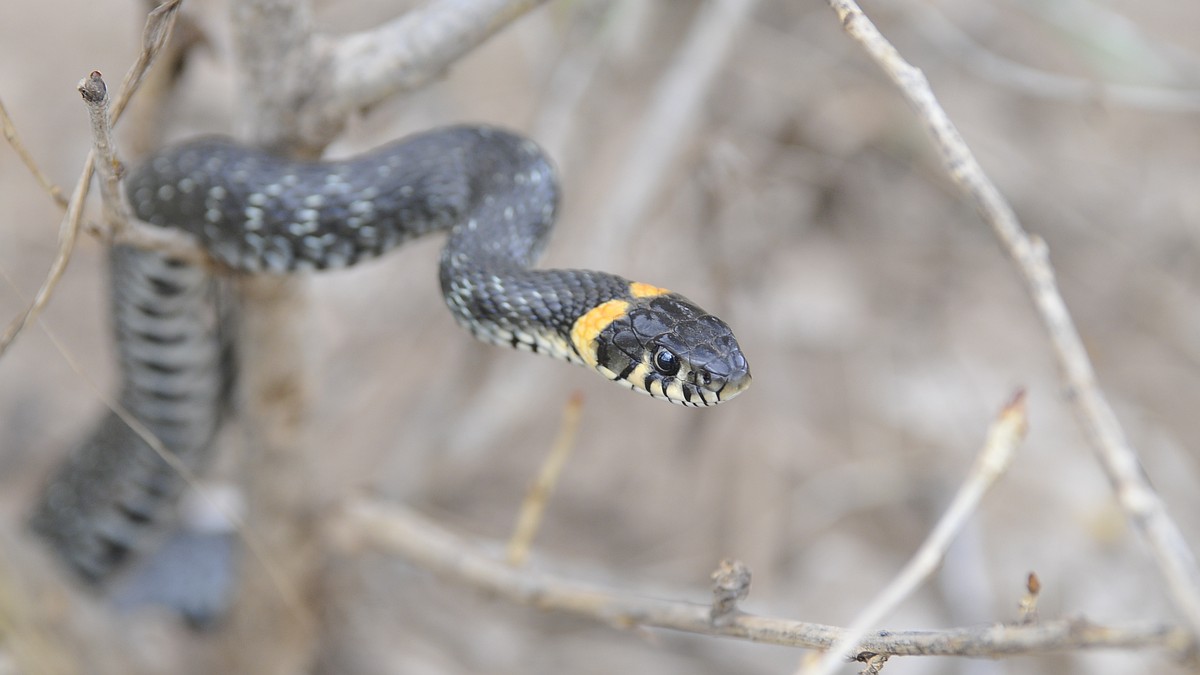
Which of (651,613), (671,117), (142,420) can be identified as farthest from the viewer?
(671,117)

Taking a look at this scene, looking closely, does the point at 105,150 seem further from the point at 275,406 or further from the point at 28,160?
the point at 275,406

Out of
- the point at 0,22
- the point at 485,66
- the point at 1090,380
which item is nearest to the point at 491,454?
the point at 485,66

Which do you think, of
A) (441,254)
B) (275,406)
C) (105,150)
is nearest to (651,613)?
(441,254)

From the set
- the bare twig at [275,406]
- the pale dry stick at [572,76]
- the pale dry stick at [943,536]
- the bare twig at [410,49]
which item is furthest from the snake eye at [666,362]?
the pale dry stick at [572,76]

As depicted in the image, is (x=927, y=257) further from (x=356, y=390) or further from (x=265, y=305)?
(x=265, y=305)

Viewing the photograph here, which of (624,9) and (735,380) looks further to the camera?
(624,9)

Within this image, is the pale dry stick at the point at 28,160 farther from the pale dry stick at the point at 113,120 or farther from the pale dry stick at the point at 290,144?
the pale dry stick at the point at 290,144
